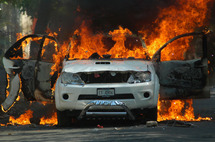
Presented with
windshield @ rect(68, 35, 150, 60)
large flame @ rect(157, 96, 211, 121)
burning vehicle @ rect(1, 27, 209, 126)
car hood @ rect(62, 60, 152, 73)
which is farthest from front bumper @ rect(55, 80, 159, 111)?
large flame @ rect(157, 96, 211, 121)

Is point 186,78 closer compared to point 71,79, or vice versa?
point 71,79

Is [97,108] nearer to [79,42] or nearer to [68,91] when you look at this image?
[68,91]

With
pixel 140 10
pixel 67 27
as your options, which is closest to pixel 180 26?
pixel 140 10

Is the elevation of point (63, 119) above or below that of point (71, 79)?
below

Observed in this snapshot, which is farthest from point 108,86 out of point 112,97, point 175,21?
point 175,21

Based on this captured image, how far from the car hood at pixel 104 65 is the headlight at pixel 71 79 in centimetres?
8

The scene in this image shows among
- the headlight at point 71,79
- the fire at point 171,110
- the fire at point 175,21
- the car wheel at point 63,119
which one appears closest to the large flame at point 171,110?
the fire at point 171,110

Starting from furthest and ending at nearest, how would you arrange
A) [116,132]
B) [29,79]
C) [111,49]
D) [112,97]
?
[111,49], [29,79], [112,97], [116,132]

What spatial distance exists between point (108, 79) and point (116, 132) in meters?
1.36

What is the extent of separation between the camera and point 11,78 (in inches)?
445

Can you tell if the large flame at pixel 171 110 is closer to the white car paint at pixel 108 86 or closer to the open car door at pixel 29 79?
the white car paint at pixel 108 86

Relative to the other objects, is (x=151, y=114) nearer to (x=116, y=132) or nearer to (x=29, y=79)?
(x=116, y=132)

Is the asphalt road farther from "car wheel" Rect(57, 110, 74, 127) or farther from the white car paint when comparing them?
the white car paint

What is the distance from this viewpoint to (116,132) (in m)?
9.23
